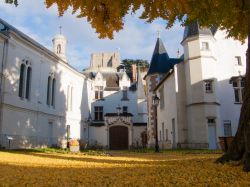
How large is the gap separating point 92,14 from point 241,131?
494 centimetres

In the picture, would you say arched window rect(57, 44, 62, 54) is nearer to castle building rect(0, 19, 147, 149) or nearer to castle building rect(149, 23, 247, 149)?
castle building rect(0, 19, 147, 149)

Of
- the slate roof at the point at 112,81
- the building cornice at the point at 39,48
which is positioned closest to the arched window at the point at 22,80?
the building cornice at the point at 39,48

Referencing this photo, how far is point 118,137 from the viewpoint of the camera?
4178cm

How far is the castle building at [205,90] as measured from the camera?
25.5m

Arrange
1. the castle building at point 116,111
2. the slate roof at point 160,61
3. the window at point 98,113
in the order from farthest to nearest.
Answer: the window at point 98,113, the castle building at point 116,111, the slate roof at point 160,61

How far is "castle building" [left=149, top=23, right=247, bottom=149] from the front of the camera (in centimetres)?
2553

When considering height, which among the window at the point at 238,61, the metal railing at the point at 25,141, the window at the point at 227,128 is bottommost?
the metal railing at the point at 25,141

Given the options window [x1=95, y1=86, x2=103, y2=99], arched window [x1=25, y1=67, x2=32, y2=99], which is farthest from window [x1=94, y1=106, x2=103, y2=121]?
arched window [x1=25, y1=67, x2=32, y2=99]

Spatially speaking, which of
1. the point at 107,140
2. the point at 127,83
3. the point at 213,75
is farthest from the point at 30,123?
the point at 127,83

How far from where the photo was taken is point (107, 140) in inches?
1636


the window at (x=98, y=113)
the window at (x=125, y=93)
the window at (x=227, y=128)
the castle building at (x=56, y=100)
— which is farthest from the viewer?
the window at (x=125, y=93)

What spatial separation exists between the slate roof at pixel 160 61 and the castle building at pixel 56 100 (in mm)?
8174

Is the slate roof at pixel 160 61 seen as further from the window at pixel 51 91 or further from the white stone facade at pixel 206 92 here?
the window at pixel 51 91

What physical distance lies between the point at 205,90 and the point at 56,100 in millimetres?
18508
